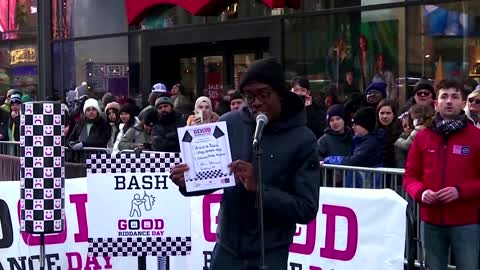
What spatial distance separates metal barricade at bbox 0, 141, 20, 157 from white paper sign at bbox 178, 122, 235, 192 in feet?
28.3

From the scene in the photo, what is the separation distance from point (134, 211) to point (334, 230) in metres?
1.80

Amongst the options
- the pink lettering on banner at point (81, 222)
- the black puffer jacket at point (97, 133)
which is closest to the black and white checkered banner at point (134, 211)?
the pink lettering on banner at point (81, 222)

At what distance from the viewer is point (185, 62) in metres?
18.8

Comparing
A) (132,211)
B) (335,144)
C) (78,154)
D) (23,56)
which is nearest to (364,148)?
(335,144)

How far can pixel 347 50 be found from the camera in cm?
1424

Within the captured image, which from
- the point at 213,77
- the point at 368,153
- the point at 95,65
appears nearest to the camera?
the point at 368,153

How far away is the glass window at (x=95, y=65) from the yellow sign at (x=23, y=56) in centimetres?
159

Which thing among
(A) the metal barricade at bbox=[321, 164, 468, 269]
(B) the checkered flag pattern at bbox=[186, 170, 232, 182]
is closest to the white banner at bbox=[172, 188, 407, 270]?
(A) the metal barricade at bbox=[321, 164, 468, 269]

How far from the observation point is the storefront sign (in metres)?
15.4

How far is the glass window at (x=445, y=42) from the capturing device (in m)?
12.3

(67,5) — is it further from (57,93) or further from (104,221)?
(104,221)

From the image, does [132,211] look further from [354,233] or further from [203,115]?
[203,115]

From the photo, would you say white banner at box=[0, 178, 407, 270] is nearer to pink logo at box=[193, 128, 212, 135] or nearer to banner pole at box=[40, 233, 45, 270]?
banner pole at box=[40, 233, 45, 270]

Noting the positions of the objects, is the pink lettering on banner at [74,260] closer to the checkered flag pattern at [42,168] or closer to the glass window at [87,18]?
the checkered flag pattern at [42,168]
